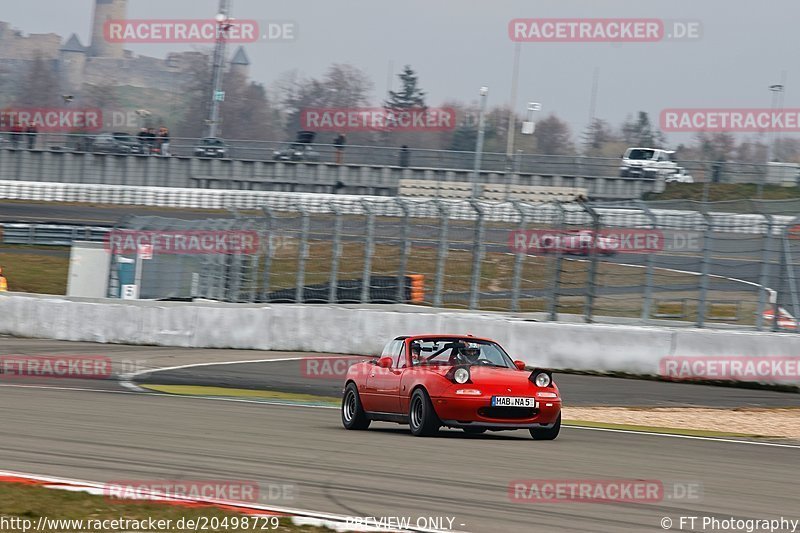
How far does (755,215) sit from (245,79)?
126615 millimetres

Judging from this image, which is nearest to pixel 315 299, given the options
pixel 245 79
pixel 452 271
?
pixel 452 271

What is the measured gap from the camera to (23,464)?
775 cm

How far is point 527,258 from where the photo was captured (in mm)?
18828

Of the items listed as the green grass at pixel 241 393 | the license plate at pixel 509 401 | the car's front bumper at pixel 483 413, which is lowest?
the green grass at pixel 241 393

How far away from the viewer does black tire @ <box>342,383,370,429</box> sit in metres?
11.2

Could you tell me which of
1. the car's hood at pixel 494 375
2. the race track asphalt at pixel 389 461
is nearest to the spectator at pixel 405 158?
the race track asphalt at pixel 389 461

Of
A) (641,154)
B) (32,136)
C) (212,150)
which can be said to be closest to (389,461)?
(641,154)

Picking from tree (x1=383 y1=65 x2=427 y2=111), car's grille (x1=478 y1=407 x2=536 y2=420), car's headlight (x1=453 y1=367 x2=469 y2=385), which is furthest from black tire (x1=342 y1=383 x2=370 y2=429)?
tree (x1=383 y1=65 x2=427 y2=111)

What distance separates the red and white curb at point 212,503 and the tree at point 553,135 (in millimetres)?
104505

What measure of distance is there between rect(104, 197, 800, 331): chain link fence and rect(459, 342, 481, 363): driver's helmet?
628cm

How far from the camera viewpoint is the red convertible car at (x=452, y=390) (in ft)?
32.6

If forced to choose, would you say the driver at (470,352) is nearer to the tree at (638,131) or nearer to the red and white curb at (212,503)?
the red and white curb at (212,503)

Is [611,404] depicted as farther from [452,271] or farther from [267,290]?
[267,290]

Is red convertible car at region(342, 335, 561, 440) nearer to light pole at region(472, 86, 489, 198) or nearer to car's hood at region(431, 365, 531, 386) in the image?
car's hood at region(431, 365, 531, 386)
